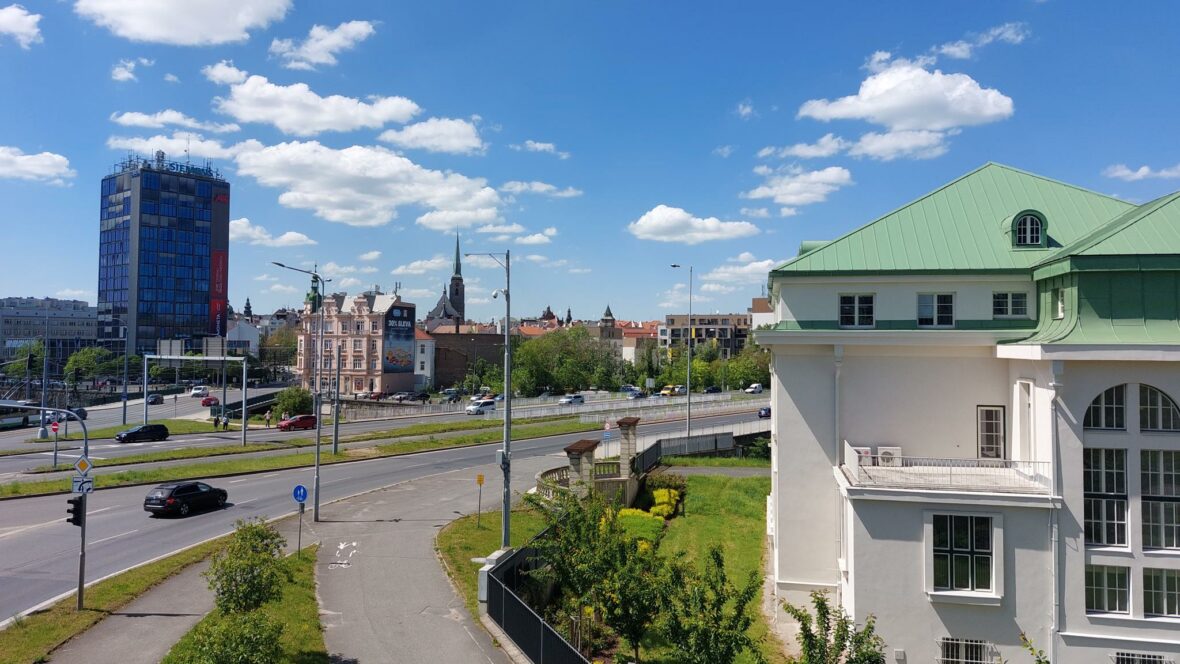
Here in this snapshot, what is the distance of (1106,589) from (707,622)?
10.6 m

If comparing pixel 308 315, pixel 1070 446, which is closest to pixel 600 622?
pixel 1070 446

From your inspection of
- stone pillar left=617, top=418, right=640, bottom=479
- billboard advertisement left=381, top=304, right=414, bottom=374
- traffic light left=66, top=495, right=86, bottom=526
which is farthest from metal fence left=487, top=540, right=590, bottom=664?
billboard advertisement left=381, top=304, right=414, bottom=374

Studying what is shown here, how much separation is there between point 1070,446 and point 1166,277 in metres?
4.67

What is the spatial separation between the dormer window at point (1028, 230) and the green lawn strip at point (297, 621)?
21.5m

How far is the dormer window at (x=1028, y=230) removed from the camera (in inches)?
844

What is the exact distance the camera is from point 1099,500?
56.0ft

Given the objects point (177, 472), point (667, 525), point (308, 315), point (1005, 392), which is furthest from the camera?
point (308, 315)

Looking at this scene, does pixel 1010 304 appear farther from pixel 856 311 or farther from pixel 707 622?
pixel 707 622

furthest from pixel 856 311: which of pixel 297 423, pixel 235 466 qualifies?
pixel 297 423

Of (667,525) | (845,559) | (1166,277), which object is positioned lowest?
(667,525)

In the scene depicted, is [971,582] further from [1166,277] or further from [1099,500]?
[1166,277]

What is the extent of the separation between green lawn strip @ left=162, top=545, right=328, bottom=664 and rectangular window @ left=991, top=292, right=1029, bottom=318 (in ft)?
64.4

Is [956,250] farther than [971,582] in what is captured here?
Yes

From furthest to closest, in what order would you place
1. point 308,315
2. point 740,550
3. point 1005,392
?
point 308,315 < point 740,550 < point 1005,392
